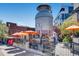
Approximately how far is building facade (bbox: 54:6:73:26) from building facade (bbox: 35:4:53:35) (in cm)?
9

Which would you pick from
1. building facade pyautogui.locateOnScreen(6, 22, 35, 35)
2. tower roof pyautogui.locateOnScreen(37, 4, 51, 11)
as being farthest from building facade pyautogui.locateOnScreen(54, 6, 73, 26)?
building facade pyautogui.locateOnScreen(6, 22, 35, 35)

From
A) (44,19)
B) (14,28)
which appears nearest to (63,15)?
(44,19)

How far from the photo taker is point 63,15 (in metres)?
3.51

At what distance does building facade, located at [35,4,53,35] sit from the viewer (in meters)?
3.44

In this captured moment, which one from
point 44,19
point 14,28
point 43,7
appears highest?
point 43,7

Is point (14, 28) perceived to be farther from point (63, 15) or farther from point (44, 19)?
point (63, 15)

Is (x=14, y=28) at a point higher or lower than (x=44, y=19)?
lower

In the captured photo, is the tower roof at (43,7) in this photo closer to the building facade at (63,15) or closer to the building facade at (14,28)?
the building facade at (63,15)

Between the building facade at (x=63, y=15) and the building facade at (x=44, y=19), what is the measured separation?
0.31 ft

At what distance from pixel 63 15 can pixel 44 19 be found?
0.30m

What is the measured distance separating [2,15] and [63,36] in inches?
38.3

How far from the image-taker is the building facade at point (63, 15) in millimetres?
3477

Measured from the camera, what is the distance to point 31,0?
3488 mm

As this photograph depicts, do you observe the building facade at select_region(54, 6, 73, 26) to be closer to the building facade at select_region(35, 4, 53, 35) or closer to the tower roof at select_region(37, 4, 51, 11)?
the building facade at select_region(35, 4, 53, 35)
